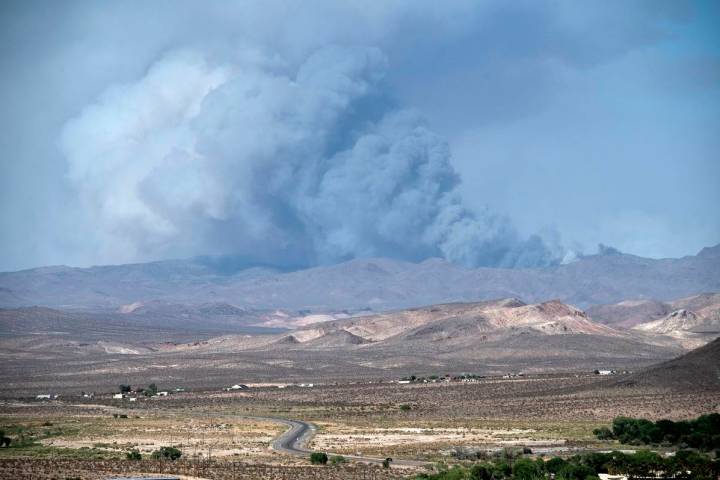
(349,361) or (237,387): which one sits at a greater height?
(349,361)

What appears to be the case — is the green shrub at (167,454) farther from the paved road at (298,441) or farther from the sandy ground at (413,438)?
the sandy ground at (413,438)

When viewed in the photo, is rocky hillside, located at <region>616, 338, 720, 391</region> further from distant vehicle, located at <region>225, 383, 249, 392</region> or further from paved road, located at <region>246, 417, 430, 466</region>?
distant vehicle, located at <region>225, 383, 249, 392</region>

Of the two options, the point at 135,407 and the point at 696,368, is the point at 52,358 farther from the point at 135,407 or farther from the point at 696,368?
the point at 696,368

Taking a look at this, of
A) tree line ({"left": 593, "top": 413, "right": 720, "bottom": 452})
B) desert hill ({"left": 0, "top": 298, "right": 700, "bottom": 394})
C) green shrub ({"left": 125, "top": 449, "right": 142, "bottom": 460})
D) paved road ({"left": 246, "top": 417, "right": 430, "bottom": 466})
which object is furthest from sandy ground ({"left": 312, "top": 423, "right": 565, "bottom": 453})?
desert hill ({"left": 0, "top": 298, "right": 700, "bottom": 394})

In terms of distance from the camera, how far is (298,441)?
6562 centimetres

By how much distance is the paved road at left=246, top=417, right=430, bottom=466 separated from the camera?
54.5 m

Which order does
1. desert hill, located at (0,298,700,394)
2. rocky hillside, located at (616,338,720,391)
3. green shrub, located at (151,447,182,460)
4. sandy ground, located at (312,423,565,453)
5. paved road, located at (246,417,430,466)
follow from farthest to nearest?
desert hill, located at (0,298,700,394) → rocky hillside, located at (616,338,720,391) → sandy ground, located at (312,423,565,453) → green shrub, located at (151,447,182,460) → paved road, located at (246,417,430,466)

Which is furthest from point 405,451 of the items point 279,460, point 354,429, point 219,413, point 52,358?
point 52,358

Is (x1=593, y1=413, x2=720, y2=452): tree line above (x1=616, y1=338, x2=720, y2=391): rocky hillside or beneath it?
beneath

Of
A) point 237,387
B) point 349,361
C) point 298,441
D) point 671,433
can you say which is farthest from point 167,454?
point 349,361

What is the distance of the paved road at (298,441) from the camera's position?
54.5 m

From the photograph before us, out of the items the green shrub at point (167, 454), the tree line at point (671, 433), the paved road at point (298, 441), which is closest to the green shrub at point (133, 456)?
the green shrub at point (167, 454)

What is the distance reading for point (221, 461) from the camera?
5422 cm

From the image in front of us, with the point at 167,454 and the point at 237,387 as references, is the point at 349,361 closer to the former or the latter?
the point at 237,387
